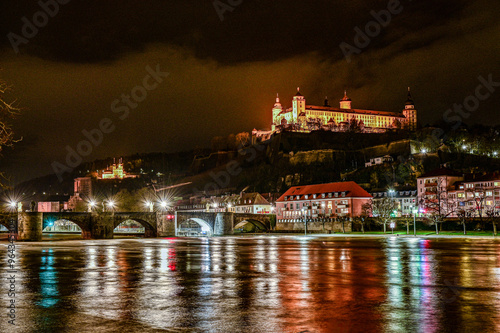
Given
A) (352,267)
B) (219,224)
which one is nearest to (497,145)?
(219,224)

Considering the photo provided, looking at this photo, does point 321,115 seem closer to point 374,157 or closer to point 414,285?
point 374,157

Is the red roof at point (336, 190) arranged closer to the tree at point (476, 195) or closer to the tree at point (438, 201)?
the tree at point (438, 201)

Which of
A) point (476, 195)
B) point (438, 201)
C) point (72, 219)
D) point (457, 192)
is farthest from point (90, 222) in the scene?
point (476, 195)

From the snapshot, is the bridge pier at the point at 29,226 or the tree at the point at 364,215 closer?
the bridge pier at the point at 29,226

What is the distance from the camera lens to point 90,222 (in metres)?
70.5

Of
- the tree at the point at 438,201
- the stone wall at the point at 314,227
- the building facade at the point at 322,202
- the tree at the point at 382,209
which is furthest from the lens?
the building facade at the point at 322,202

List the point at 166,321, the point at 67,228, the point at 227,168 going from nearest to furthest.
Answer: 1. the point at 166,321
2. the point at 67,228
3. the point at 227,168

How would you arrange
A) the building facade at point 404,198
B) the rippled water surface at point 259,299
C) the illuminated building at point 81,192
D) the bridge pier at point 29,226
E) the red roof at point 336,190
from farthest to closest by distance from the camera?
1. the illuminated building at point 81,192
2. the building facade at point 404,198
3. the red roof at point 336,190
4. the bridge pier at point 29,226
5. the rippled water surface at point 259,299

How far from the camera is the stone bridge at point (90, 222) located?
6431 centimetres

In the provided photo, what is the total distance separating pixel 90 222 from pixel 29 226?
814cm

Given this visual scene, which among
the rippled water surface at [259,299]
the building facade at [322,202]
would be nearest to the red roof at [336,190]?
the building facade at [322,202]

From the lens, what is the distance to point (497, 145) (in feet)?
461

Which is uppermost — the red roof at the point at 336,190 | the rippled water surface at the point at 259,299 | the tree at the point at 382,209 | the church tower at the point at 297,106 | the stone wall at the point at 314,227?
the church tower at the point at 297,106

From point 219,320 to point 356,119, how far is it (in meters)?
192
